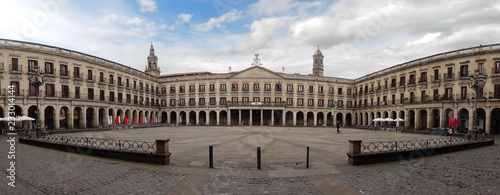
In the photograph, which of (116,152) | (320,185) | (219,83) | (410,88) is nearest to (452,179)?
(320,185)

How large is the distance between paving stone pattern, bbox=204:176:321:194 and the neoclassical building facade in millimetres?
32836

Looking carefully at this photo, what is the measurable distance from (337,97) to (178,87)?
41.4 meters

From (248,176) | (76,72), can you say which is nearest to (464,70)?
(248,176)

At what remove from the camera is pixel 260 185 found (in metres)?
7.50

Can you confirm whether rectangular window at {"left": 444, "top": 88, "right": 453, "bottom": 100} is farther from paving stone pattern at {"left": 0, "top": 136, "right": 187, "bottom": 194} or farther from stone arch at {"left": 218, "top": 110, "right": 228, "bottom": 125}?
stone arch at {"left": 218, "top": 110, "right": 228, "bottom": 125}

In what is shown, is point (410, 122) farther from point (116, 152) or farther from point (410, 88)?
point (116, 152)

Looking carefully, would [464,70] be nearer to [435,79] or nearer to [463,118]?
[435,79]

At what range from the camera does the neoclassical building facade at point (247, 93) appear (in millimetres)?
30766

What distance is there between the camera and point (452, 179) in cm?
812

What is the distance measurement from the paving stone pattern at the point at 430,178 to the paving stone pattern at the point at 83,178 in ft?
22.3

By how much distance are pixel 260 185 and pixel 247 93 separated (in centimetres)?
4686

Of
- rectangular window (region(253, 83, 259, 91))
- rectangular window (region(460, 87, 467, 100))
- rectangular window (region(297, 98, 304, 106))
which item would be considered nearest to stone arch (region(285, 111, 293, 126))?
rectangular window (region(297, 98, 304, 106))

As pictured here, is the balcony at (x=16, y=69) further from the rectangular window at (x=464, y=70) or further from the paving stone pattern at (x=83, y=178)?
the rectangular window at (x=464, y=70)

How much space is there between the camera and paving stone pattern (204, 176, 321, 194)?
6957 millimetres
